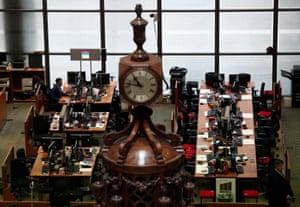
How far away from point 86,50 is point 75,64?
2.35 metres

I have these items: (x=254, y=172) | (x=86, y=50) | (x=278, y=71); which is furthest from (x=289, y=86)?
(x=254, y=172)

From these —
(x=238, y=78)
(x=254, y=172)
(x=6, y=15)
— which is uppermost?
(x=6, y=15)

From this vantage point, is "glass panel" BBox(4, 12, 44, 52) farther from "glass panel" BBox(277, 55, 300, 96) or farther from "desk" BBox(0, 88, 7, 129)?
"glass panel" BBox(277, 55, 300, 96)

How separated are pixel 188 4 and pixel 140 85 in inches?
760

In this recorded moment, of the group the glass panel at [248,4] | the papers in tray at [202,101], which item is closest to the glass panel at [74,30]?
the glass panel at [248,4]

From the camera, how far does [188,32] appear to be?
76.1 ft

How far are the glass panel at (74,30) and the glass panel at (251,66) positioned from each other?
13.5 feet

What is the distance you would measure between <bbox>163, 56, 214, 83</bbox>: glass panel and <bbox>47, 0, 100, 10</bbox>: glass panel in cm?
275

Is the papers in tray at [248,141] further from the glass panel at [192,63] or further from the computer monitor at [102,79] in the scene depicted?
the glass panel at [192,63]

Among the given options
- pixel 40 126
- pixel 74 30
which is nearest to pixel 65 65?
pixel 74 30

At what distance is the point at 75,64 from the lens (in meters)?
23.5

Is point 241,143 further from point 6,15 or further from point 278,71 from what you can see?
point 6,15

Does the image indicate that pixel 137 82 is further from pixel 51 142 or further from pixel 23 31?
pixel 23 31

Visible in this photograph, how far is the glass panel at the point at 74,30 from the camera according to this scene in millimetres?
23219
